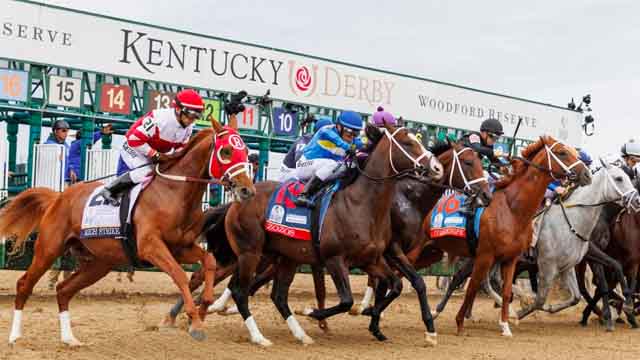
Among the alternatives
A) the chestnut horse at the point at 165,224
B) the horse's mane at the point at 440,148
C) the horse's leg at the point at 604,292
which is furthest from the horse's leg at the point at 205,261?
the horse's leg at the point at 604,292

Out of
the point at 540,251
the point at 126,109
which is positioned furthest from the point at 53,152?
the point at 540,251

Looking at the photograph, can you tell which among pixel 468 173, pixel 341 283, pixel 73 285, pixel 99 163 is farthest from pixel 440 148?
pixel 99 163

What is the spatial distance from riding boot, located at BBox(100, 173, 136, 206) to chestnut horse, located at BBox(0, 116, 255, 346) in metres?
0.22

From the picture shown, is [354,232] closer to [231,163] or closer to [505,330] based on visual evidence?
[231,163]

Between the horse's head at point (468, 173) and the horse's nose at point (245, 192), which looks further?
the horse's head at point (468, 173)

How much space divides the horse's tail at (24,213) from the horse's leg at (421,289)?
11.6ft

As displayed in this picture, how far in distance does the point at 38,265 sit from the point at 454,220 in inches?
A: 191

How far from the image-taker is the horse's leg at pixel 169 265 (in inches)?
288

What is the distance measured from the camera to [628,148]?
12.7 metres

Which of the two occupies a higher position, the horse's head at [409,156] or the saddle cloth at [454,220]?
the horse's head at [409,156]

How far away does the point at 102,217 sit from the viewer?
8.37 meters

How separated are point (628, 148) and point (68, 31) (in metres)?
10.2

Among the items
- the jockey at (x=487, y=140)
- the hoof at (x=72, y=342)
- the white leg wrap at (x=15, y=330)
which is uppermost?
the jockey at (x=487, y=140)

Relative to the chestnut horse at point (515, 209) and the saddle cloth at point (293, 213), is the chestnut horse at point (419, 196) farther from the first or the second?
the saddle cloth at point (293, 213)
